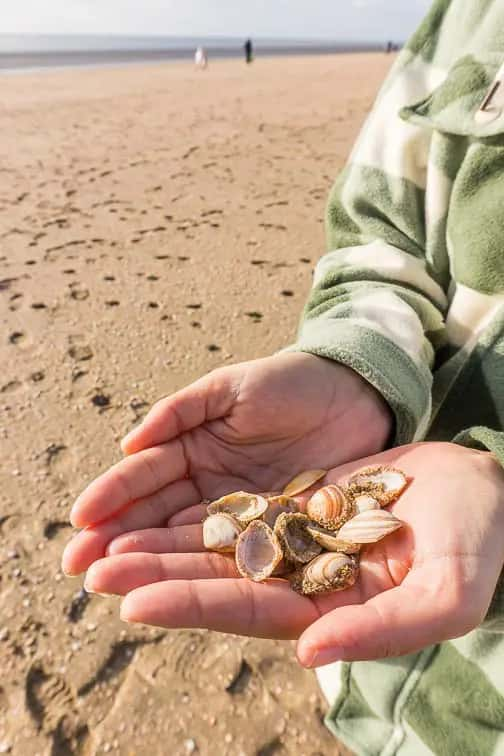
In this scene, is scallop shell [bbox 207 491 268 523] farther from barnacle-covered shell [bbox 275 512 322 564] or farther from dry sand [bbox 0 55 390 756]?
dry sand [bbox 0 55 390 756]

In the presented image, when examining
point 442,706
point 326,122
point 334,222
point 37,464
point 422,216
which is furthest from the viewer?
point 326,122

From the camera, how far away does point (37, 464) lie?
2609 millimetres

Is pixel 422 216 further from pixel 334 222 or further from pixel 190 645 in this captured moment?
pixel 190 645

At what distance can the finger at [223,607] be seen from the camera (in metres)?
1.05

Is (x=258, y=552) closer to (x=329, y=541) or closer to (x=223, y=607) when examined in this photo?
(x=329, y=541)

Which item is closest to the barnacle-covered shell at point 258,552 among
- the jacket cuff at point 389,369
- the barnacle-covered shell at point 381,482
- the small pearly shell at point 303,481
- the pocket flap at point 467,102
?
the small pearly shell at point 303,481

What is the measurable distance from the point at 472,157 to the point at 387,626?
1.10m

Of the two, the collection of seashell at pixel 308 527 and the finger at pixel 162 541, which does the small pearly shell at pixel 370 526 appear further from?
the finger at pixel 162 541

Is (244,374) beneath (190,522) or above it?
above

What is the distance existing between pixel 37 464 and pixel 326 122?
8.77 m

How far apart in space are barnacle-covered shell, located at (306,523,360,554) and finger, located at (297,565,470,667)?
27 centimetres

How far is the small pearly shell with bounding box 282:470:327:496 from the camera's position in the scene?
1.49m

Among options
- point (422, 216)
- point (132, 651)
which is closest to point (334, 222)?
point (422, 216)

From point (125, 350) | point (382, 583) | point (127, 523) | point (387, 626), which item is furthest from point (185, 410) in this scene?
point (125, 350)
